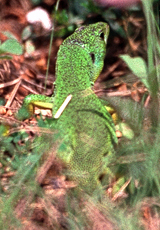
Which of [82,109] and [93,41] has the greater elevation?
[93,41]

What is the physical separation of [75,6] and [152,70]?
1892 mm

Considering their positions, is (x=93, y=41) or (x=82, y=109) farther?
(x=93, y=41)

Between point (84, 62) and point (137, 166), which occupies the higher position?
point (84, 62)

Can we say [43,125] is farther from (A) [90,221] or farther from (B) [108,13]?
(B) [108,13]

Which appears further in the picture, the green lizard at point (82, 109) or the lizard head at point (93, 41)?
the lizard head at point (93, 41)

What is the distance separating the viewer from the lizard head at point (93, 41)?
3631 millimetres

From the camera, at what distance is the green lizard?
253cm

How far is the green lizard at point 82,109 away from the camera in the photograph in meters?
2.53

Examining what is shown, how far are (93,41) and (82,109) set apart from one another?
92 centimetres

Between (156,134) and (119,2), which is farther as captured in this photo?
(119,2)

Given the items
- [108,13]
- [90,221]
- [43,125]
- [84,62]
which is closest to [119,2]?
[108,13]

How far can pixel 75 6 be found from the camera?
430 cm

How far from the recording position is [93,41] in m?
3.65

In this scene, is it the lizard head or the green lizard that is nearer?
the green lizard
